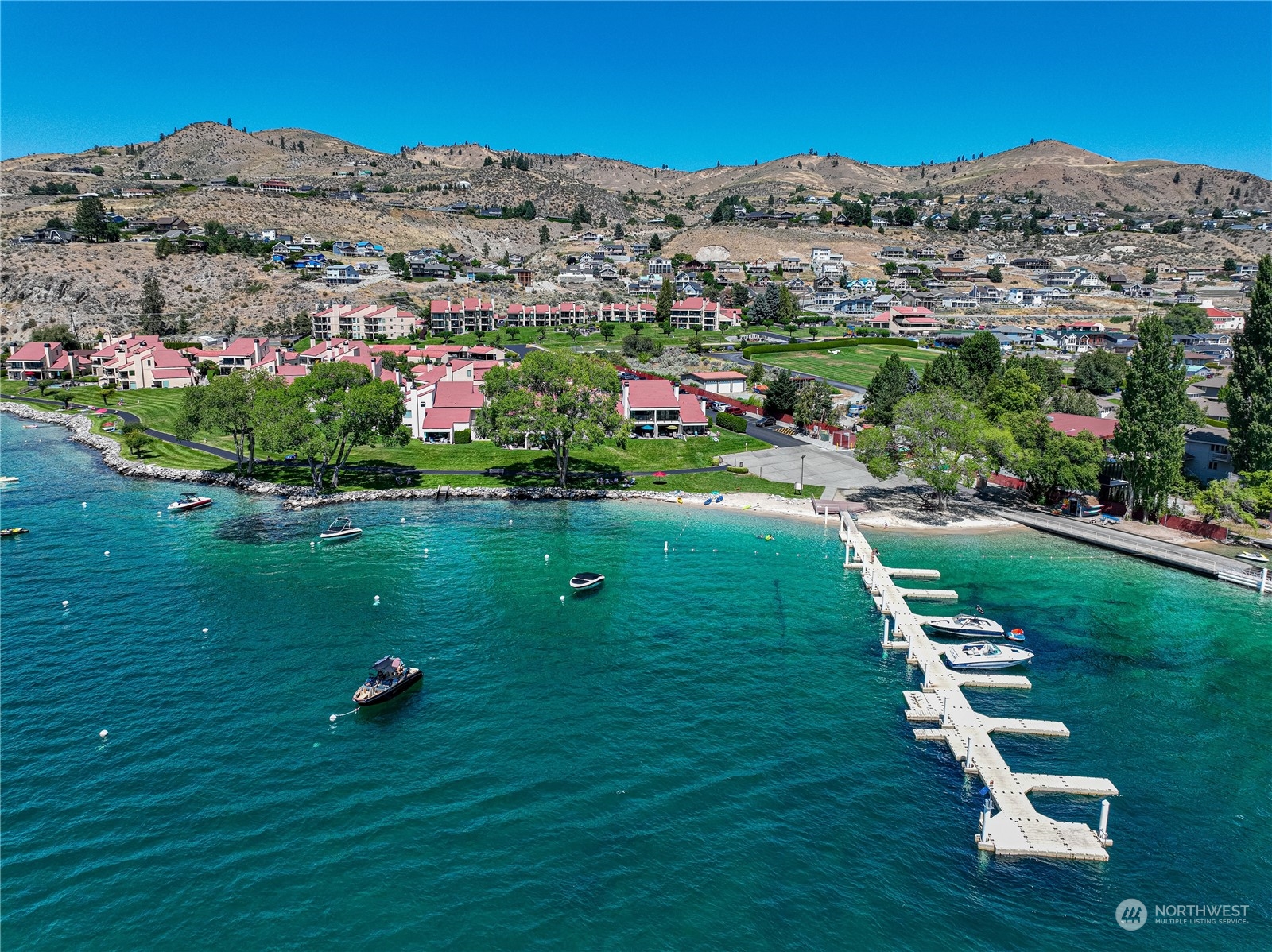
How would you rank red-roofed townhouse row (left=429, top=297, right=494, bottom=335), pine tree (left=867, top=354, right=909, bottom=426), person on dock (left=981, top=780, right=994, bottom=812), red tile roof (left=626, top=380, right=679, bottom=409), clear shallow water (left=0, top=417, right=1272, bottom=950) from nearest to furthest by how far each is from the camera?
clear shallow water (left=0, top=417, right=1272, bottom=950), person on dock (left=981, top=780, right=994, bottom=812), red tile roof (left=626, top=380, right=679, bottom=409), pine tree (left=867, top=354, right=909, bottom=426), red-roofed townhouse row (left=429, top=297, right=494, bottom=335)

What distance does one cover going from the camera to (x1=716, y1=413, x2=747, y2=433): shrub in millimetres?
103500

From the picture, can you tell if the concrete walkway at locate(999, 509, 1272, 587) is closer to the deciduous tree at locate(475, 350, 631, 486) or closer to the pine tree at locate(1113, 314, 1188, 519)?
the pine tree at locate(1113, 314, 1188, 519)

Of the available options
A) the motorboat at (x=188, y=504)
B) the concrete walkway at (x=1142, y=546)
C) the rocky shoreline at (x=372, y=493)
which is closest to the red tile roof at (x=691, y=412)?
the rocky shoreline at (x=372, y=493)

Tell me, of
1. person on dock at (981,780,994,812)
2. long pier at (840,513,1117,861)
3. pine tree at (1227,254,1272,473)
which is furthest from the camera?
pine tree at (1227,254,1272,473)

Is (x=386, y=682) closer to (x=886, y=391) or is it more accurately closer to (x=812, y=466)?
(x=812, y=466)

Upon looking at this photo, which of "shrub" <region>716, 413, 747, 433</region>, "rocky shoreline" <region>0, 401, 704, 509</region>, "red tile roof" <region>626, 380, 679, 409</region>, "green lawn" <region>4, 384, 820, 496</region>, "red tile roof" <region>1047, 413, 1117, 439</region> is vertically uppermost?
"red tile roof" <region>626, 380, 679, 409</region>

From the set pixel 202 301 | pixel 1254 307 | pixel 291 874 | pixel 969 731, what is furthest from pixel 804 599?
pixel 202 301

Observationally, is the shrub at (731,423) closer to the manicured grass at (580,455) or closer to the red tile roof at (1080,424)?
the manicured grass at (580,455)

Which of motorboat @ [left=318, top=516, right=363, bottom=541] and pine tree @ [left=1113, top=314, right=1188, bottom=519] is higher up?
pine tree @ [left=1113, top=314, right=1188, bottom=519]

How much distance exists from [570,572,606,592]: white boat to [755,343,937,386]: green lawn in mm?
91869

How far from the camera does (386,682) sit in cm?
4075

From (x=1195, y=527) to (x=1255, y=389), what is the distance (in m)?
13.3

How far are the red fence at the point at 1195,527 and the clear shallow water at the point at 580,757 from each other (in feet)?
29.7

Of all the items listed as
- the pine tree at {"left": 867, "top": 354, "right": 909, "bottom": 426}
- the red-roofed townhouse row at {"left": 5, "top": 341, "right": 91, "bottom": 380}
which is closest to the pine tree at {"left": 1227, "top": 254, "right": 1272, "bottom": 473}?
the pine tree at {"left": 867, "top": 354, "right": 909, "bottom": 426}
